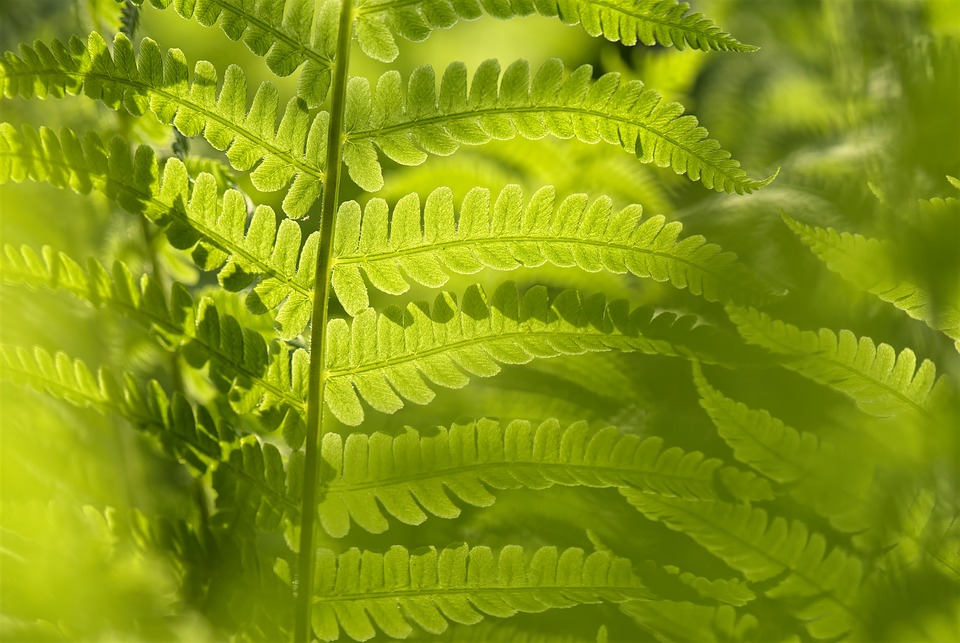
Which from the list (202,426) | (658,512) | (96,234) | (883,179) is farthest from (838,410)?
(96,234)

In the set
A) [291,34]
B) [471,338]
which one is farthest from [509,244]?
[291,34]

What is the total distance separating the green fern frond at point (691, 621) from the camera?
1044mm

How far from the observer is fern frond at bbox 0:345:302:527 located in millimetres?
1038

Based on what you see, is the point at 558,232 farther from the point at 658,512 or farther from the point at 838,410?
the point at 838,410

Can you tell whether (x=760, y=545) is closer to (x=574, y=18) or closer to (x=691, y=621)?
(x=691, y=621)

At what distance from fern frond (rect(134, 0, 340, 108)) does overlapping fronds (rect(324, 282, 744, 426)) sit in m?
0.29

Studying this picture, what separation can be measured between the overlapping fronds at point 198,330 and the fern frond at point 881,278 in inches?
28.8

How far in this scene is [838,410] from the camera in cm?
154

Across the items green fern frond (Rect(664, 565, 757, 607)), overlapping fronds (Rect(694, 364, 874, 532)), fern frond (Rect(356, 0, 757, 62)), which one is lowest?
green fern frond (Rect(664, 565, 757, 607))

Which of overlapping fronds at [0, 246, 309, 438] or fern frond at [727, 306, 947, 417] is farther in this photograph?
fern frond at [727, 306, 947, 417]

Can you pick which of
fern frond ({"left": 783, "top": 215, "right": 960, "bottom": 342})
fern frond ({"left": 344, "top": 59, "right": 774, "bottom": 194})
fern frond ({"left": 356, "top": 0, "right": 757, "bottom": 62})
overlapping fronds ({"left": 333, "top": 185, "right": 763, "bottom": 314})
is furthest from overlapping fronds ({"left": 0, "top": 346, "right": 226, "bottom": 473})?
fern frond ({"left": 783, "top": 215, "right": 960, "bottom": 342})

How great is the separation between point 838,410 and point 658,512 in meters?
0.58

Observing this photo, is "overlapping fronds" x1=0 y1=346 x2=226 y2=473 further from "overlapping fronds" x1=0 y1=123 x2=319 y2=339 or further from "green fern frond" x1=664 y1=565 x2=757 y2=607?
"green fern frond" x1=664 y1=565 x2=757 y2=607

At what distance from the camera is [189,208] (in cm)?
108
